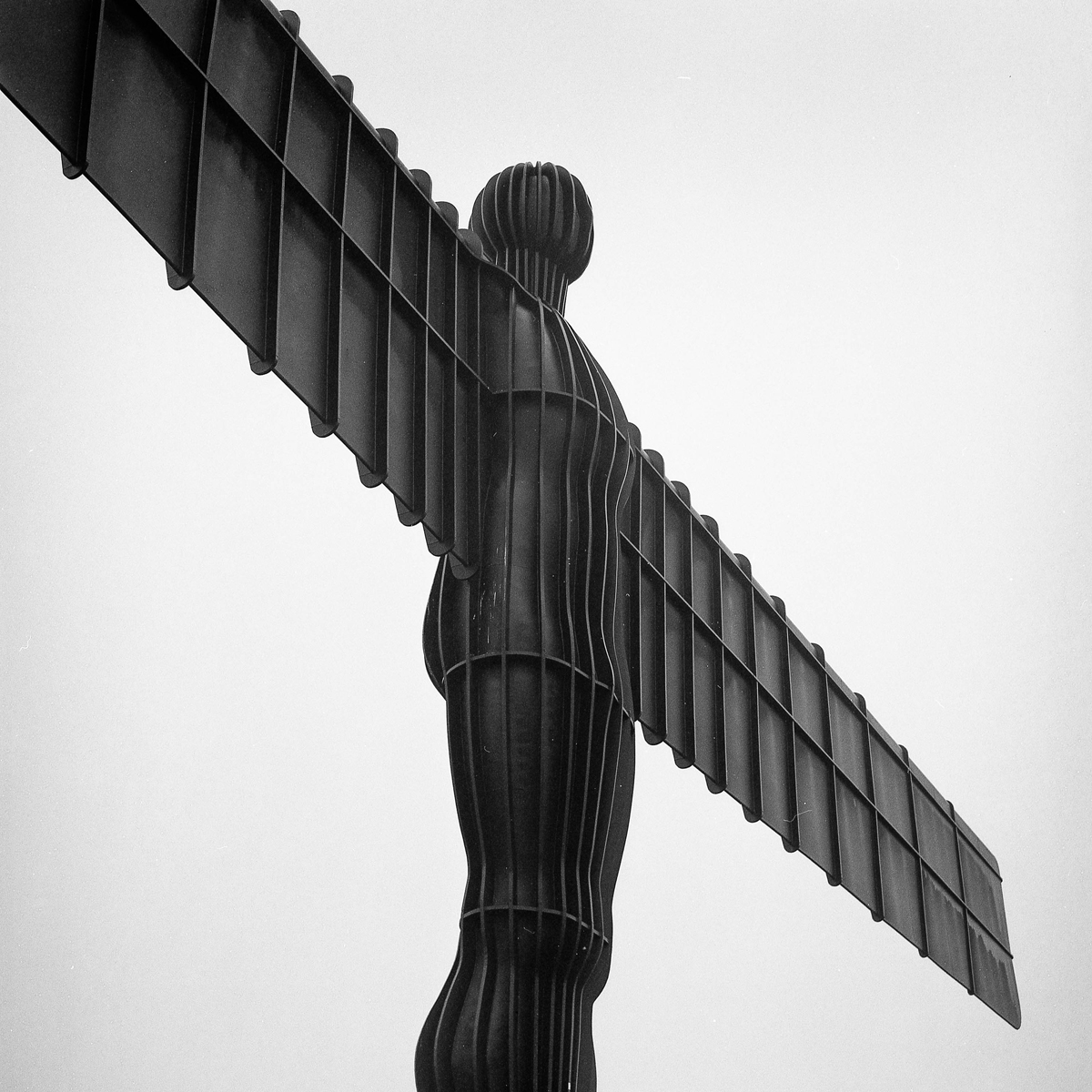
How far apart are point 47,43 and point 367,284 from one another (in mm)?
1203

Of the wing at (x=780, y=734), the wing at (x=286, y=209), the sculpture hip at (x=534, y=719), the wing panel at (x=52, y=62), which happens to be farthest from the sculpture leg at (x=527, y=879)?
the wing panel at (x=52, y=62)

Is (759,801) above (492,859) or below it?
above

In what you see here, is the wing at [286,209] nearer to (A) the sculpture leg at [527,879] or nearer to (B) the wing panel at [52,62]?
(B) the wing panel at [52,62]

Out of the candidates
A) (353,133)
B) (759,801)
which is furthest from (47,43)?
(759,801)

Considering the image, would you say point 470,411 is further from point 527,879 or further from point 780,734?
point 780,734

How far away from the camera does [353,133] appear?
4273mm

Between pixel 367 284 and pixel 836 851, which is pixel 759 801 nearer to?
pixel 836 851

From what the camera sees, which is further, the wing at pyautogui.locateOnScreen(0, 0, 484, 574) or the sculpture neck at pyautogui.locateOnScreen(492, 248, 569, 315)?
the sculpture neck at pyautogui.locateOnScreen(492, 248, 569, 315)

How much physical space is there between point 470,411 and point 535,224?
83 centimetres

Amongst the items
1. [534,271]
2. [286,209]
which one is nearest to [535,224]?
[534,271]

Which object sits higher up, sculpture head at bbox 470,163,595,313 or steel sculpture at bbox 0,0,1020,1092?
sculpture head at bbox 470,163,595,313

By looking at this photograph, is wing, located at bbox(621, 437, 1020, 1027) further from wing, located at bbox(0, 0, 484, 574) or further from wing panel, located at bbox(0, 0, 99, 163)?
wing panel, located at bbox(0, 0, 99, 163)

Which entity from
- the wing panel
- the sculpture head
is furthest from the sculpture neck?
the wing panel

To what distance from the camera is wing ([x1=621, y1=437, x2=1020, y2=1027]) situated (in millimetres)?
5332
